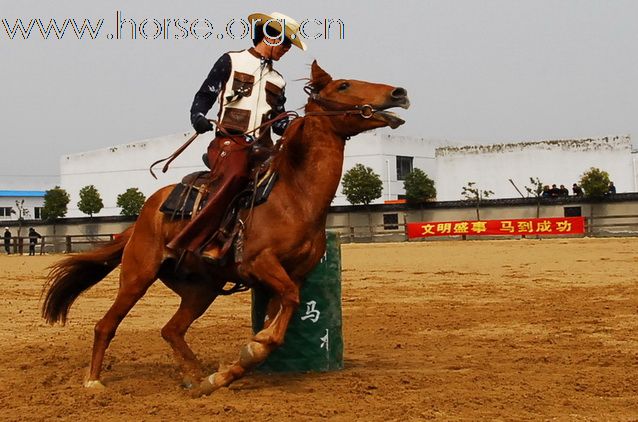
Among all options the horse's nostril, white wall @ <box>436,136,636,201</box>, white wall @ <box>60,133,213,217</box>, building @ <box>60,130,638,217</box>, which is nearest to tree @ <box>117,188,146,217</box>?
building @ <box>60,130,638,217</box>

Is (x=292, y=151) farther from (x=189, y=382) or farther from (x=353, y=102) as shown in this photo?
(x=189, y=382)

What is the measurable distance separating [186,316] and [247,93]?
2.05 meters

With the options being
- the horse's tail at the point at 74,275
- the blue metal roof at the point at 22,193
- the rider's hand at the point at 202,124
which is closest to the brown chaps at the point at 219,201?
the rider's hand at the point at 202,124

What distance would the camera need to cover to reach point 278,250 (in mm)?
6223

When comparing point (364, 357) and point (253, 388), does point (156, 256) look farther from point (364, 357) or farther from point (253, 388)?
point (364, 357)

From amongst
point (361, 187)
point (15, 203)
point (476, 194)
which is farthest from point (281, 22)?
point (15, 203)

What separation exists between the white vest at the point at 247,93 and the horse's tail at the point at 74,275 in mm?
1700

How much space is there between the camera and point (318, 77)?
657 cm

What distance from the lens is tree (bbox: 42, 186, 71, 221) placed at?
56688 mm

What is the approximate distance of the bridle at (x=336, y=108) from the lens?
627 cm

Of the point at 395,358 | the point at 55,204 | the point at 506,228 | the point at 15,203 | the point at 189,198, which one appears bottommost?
the point at 395,358

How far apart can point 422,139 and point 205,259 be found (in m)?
56.5

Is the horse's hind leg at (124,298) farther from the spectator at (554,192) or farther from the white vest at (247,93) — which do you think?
the spectator at (554,192)

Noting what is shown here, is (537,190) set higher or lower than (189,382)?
higher
